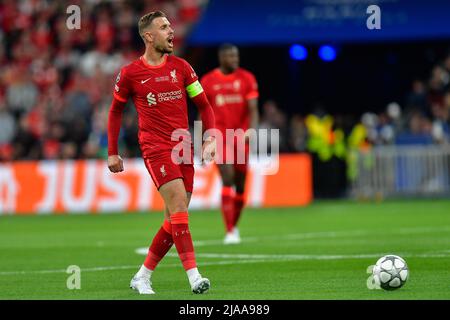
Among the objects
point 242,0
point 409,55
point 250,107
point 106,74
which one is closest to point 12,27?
point 106,74

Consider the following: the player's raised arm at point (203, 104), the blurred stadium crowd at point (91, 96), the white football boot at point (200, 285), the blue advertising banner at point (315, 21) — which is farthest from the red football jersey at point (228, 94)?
the blurred stadium crowd at point (91, 96)

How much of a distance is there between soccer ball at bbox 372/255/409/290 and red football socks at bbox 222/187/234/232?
20.5 feet

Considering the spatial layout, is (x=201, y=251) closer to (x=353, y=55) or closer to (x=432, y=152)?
(x=432, y=152)

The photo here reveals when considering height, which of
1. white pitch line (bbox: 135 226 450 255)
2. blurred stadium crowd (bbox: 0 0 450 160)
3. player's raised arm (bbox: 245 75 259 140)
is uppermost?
blurred stadium crowd (bbox: 0 0 450 160)

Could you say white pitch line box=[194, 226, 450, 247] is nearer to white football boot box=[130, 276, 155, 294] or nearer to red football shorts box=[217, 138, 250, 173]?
red football shorts box=[217, 138, 250, 173]

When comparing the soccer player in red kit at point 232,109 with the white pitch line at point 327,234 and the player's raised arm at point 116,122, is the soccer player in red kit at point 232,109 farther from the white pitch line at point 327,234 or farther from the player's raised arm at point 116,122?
the player's raised arm at point 116,122

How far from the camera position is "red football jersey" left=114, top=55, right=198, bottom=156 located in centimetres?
1034

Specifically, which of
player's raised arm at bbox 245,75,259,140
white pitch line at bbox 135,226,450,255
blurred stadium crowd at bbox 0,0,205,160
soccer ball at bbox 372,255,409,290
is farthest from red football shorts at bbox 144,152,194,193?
blurred stadium crowd at bbox 0,0,205,160

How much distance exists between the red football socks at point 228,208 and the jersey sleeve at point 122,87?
588 centimetres

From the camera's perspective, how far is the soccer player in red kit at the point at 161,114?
10266 mm

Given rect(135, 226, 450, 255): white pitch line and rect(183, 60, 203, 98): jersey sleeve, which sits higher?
rect(183, 60, 203, 98): jersey sleeve

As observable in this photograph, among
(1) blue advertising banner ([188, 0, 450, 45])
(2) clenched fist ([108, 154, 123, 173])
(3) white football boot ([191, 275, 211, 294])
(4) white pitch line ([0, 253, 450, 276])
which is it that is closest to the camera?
(3) white football boot ([191, 275, 211, 294])

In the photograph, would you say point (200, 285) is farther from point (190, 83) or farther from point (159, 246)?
point (190, 83)

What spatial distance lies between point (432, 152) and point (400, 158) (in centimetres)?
75
